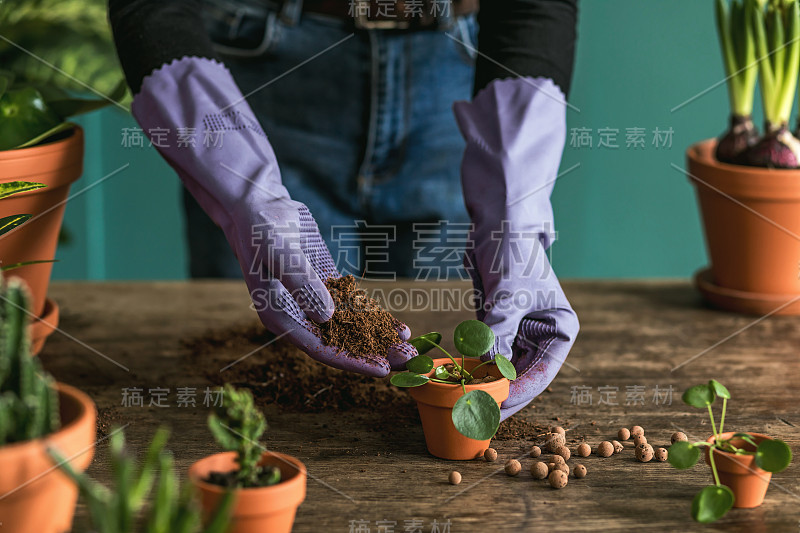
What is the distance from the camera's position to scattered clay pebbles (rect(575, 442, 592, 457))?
85 centimetres

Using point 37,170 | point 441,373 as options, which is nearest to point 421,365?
point 441,373

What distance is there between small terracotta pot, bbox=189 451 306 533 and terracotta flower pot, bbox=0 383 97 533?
0.10 metres

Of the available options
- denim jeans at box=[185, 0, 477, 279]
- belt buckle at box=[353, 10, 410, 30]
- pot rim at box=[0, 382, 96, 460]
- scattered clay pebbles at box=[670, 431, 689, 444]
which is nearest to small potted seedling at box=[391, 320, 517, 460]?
scattered clay pebbles at box=[670, 431, 689, 444]

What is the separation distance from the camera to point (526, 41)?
1156 mm

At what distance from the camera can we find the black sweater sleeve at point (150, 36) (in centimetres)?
108

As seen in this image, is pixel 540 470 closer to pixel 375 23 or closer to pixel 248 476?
pixel 248 476

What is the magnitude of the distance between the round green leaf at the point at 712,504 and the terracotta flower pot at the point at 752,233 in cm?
76

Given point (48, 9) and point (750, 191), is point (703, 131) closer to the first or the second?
point (750, 191)

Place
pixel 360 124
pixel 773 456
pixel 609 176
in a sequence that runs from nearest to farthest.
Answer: pixel 773 456
pixel 360 124
pixel 609 176

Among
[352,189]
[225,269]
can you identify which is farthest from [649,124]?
[225,269]

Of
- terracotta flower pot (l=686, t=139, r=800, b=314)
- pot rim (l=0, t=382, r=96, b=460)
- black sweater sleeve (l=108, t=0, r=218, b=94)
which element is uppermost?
black sweater sleeve (l=108, t=0, r=218, b=94)

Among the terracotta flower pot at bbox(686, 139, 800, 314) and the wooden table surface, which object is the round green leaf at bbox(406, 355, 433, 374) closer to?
the wooden table surface

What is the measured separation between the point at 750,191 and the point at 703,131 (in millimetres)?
1199

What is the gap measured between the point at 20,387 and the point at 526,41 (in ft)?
2.88
